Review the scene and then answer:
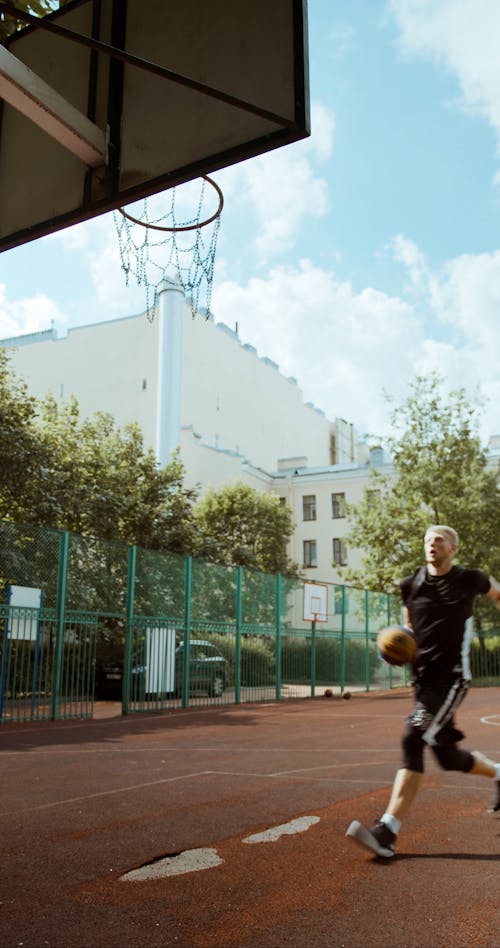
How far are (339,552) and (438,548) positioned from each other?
160 ft

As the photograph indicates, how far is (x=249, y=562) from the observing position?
3806cm

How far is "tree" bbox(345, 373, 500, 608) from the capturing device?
3616cm

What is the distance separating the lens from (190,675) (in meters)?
18.6

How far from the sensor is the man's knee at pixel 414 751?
502cm

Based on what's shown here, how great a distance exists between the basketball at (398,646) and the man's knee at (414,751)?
16.3 inches

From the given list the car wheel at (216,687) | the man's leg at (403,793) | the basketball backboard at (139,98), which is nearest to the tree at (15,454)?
the car wheel at (216,687)

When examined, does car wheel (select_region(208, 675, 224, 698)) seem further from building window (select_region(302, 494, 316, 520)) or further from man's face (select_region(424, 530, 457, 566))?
building window (select_region(302, 494, 316, 520))

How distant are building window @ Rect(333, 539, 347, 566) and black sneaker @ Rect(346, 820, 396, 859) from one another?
48.4 meters

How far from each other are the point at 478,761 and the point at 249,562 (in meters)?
32.9

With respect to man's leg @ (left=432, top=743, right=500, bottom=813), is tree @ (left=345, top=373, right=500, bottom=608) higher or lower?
higher

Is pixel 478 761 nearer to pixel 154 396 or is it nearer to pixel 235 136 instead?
pixel 235 136

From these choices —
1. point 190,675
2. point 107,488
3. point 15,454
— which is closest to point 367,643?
point 107,488

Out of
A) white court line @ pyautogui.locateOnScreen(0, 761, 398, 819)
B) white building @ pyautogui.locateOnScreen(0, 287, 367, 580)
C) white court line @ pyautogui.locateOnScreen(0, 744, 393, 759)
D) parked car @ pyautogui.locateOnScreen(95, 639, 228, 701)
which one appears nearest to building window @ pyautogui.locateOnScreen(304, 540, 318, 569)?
white building @ pyautogui.locateOnScreen(0, 287, 367, 580)

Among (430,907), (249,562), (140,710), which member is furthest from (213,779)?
(249,562)
